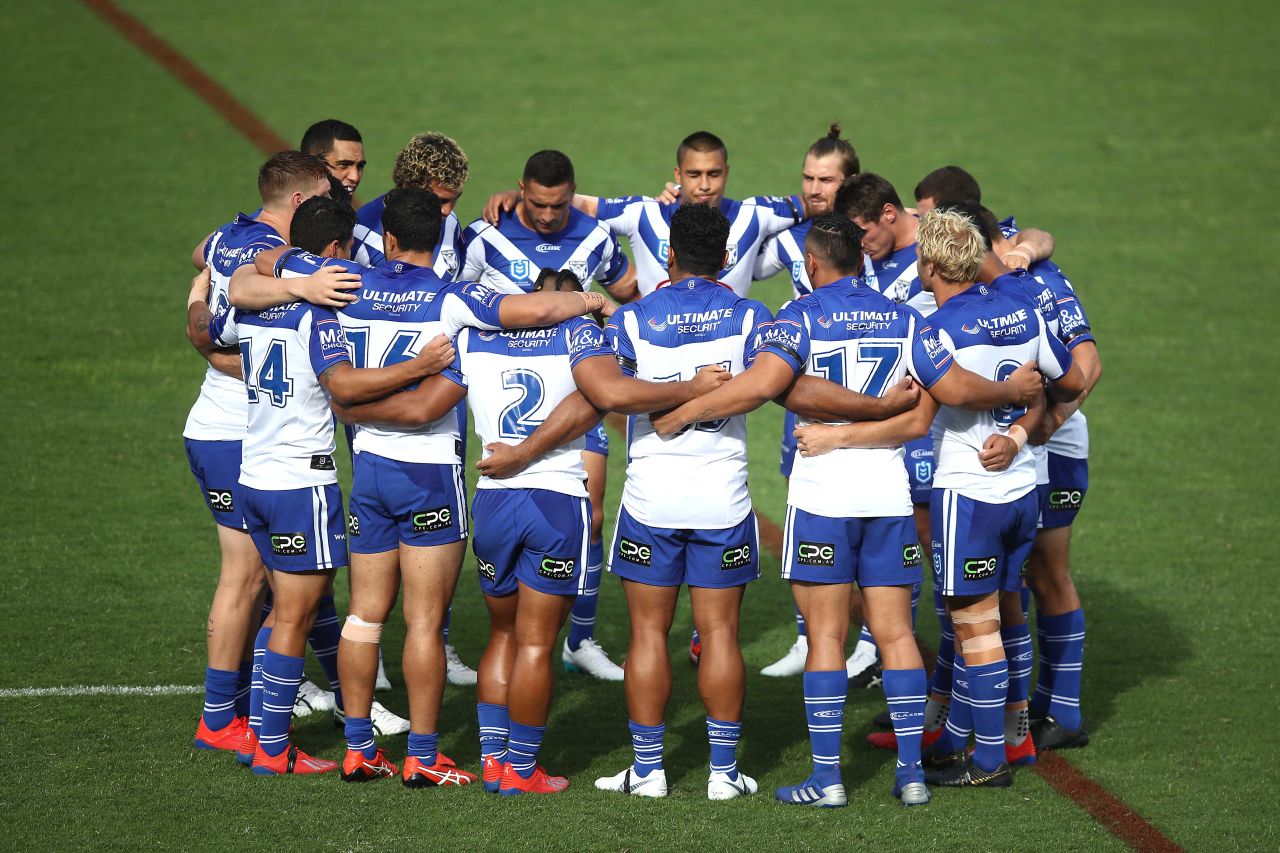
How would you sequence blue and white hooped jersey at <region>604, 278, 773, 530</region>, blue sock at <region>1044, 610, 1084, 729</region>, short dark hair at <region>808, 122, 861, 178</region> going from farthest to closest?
1. short dark hair at <region>808, 122, 861, 178</region>
2. blue sock at <region>1044, 610, 1084, 729</region>
3. blue and white hooped jersey at <region>604, 278, 773, 530</region>

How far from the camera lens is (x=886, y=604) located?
5875 millimetres

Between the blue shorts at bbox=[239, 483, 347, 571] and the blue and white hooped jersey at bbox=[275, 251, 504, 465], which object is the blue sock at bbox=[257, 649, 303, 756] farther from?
the blue and white hooped jersey at bbox=[275, 251, 504, 465]

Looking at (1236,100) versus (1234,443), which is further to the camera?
(1236,100)

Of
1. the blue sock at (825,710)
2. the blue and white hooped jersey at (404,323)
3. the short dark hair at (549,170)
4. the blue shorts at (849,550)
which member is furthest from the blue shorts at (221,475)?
the blue sock at (825,710)

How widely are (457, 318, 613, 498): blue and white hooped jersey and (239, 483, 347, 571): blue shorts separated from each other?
0.78 meters

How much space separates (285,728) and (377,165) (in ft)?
40.0

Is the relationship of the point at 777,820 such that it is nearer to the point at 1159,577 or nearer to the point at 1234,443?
the point at 1159,577

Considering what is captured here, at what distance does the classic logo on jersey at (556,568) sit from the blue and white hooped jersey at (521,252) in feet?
8.11

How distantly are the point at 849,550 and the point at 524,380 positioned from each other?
150 cm

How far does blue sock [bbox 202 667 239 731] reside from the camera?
20.9 ft

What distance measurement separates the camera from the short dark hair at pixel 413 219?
5.92 meters

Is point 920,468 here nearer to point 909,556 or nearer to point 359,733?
point 909,556

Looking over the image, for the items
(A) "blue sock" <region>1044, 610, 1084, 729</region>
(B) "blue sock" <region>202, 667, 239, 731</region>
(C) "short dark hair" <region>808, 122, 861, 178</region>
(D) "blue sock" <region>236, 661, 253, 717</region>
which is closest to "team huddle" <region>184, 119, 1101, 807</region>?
(B) "blue sock" <region>202, 667, 239, 731</region>

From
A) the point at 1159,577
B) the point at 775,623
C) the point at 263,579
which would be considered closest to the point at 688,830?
the point at 263,579
